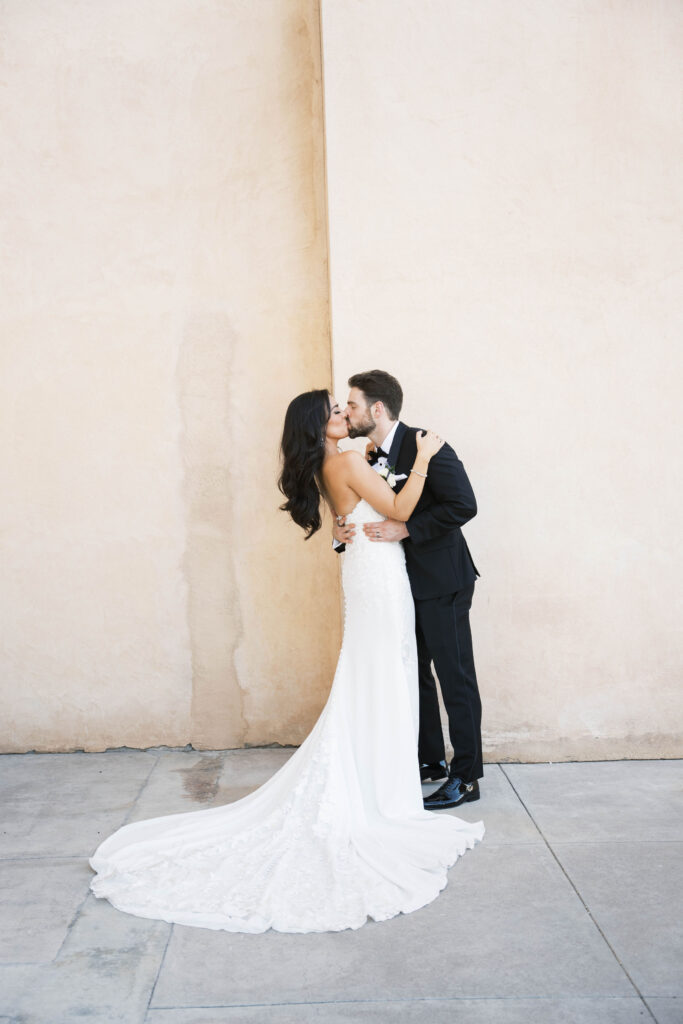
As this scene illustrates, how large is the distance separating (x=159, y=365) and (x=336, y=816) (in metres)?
2.41

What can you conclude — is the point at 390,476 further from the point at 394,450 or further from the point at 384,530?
the point at 384,530

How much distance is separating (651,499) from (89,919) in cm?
303

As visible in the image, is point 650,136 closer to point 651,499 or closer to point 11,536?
point 651,499

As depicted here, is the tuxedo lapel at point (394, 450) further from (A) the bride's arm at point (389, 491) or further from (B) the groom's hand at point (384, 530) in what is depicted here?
(B) the groom's hand at point (384, 530)

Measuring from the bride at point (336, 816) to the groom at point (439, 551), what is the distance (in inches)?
3.1

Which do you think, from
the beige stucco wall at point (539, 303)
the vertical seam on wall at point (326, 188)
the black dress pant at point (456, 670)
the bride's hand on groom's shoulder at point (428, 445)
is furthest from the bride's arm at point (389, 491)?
the vertical seam on wall at point (326, 188)

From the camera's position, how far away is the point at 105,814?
3.84m

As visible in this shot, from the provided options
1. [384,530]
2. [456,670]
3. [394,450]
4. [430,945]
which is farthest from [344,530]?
[430,945]

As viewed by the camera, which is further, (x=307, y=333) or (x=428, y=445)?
(x=307, y=333)

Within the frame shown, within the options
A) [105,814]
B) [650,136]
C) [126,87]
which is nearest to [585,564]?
[650,136]

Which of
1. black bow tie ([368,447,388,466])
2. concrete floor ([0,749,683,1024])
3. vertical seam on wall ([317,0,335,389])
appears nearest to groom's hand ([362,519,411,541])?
black bow tie ([368,447,388,466])

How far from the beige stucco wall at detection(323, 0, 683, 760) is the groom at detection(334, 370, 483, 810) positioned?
0.52m

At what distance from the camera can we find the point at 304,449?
3.58 m

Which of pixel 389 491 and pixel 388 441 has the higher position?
pixel 388 441
